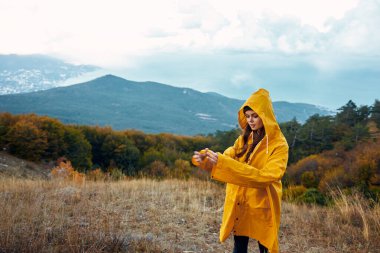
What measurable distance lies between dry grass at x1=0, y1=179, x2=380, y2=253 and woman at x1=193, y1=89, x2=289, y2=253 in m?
1.40

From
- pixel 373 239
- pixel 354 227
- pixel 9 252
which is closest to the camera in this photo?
pixel 9 252

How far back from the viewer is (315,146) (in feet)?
153

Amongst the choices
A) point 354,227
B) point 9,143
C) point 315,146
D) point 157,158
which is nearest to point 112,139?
point 157,158

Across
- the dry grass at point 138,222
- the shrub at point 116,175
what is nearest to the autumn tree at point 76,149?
the shrub at point 116,175

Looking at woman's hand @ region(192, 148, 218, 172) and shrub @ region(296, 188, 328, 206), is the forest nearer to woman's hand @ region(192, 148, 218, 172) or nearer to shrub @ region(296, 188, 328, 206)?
shrub @ region(296, 188, 328, 206)

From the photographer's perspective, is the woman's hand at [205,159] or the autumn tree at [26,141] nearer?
the woman's hand at [205,159]

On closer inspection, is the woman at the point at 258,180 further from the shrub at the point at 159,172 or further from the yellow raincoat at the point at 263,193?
the shrub at the point at 159,172

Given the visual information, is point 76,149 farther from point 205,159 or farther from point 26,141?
point 205,159

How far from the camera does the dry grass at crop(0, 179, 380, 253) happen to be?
387cm

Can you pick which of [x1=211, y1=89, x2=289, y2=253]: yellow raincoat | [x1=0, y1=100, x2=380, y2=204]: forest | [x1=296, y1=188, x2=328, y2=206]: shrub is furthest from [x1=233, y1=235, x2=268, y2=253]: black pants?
[x1=0, y1=100, x2=380, y2=204]: forest

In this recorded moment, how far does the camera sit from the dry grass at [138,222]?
3.87 m

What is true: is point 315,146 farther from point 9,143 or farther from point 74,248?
point 74,248

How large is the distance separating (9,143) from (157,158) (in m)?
17.5

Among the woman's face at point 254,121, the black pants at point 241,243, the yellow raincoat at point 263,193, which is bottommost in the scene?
the black pants at point 241,243
